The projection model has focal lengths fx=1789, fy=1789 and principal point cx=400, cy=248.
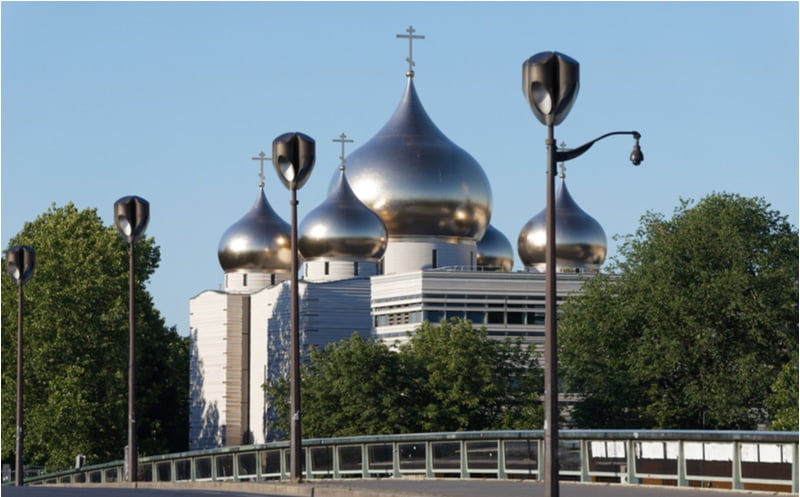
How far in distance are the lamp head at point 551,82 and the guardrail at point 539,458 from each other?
530cm

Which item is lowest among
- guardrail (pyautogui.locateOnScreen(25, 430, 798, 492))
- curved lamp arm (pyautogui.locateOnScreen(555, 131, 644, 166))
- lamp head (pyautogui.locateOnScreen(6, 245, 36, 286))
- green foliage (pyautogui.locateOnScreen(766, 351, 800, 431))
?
guardrail (pyautogui.locateOnScreen(25, 430, 798, 492))

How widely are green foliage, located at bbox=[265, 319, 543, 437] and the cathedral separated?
9616 mm

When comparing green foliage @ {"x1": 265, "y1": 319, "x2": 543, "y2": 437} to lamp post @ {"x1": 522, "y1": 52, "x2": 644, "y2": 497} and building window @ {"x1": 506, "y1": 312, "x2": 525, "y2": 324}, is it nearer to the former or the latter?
building window @ {"x1": 506, "y1": 312, "x2": 525, "y2": 324}

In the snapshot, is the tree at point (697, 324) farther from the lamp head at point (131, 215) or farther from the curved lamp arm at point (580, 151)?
the curved lamp arm at point (580, 151)

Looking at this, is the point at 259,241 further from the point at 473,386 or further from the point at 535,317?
the point at 473,386

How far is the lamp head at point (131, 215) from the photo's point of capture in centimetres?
3762

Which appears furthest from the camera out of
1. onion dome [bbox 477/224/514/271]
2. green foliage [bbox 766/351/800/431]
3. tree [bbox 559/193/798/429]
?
onion dome [bbox 477/224/514/271]

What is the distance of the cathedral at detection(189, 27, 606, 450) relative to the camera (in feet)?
283

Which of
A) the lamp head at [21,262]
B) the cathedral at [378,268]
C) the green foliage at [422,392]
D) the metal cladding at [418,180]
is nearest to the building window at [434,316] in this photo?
the cathedral at [378,268]

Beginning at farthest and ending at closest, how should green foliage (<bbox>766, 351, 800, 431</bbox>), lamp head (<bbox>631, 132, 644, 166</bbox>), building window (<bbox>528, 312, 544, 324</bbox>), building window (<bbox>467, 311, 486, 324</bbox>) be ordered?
building window (<bbox>528, 312, 544, 324</bbox>)
building window (<bbox>467, 311, 486, 324</bbox>)
green foliage (<bbox>766, 351, 800, 431</bbox>)
lamp head (<bbox>631, 132, 644, 166</bbox>)

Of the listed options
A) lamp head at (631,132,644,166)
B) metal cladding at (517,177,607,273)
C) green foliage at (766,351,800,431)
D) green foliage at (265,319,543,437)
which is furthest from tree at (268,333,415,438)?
lamp head at (631,132,644,166)

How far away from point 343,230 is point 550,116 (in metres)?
67.2

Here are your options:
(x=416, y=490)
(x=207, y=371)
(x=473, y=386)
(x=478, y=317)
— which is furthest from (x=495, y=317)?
(x=416, y=490)

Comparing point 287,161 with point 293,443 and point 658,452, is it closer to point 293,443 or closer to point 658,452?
point 293,443
